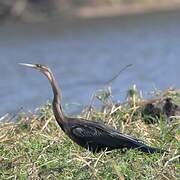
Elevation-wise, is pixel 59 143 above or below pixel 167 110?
below

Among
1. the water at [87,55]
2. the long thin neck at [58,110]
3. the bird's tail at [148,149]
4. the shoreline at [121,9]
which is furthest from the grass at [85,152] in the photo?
the shoreline at [121,9]

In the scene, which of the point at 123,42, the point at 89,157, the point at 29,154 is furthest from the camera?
the point at 123,42

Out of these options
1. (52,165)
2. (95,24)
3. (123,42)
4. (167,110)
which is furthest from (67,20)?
(52,165)

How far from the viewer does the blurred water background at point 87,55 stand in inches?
642

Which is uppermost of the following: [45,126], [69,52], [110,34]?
[110,34]

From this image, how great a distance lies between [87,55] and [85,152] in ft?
49.8

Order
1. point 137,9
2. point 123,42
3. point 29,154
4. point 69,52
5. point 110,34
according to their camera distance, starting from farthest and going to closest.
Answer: point 137,9 < point 110,34 < point 123,42 < point 69,52 < point 29,154

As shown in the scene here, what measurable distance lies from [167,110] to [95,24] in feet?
58.4

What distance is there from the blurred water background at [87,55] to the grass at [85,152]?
175 inches

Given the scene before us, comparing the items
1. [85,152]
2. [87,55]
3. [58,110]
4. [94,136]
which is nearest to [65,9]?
[87,55]

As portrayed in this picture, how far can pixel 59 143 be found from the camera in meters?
7.18

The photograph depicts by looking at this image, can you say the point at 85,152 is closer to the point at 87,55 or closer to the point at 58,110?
the point at 58,110

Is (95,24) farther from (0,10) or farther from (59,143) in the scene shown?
(59,143)

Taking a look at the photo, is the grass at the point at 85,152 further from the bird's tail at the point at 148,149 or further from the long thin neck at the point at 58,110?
the long thin neck at the point at 58,110
